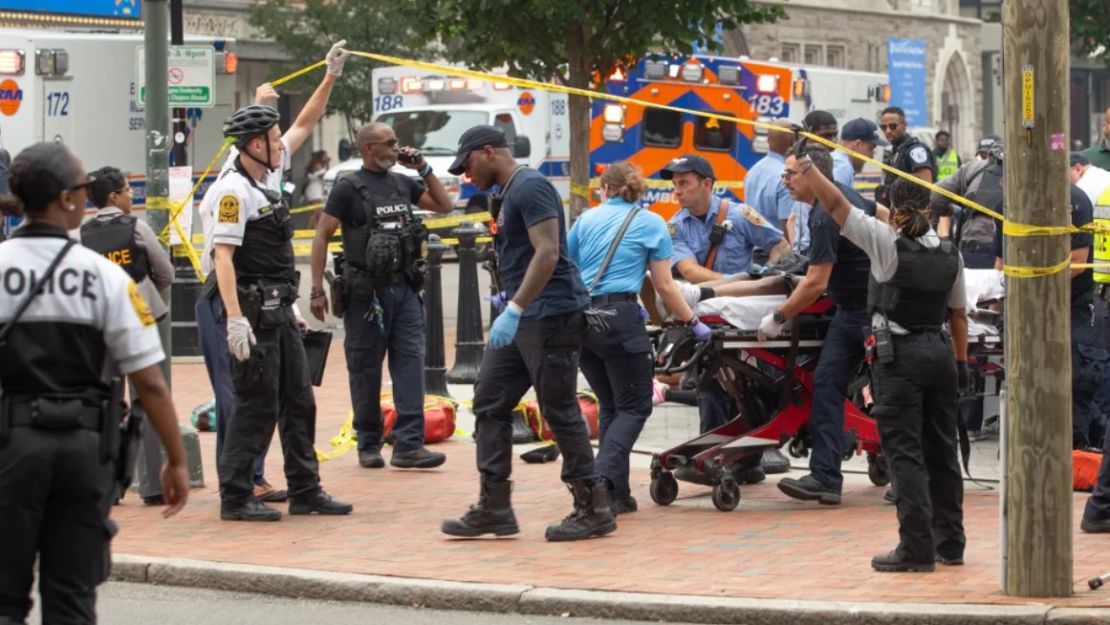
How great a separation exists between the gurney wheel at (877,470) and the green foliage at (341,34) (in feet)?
88.8

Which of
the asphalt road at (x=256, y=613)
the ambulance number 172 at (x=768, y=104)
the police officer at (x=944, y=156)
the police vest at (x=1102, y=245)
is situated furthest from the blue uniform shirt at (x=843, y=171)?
the police officer at (x=944, y=156)

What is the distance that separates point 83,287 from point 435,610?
2.81 metres

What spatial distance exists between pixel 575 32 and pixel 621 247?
10395 millimetres

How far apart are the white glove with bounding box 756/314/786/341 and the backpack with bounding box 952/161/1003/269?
3.32 metres

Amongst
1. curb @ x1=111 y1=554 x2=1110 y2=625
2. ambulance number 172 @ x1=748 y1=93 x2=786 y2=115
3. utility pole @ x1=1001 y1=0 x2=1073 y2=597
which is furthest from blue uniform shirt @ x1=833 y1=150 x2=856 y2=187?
ambulance number 172 @ x1=748 y1=93 x2=786 y2=115

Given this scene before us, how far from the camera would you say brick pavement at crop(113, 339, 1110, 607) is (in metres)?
7.96

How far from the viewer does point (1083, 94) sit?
65688 millimetres

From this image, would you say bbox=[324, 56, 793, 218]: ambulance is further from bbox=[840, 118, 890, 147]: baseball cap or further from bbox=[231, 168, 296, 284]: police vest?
bbox=[231, 168, 296, 284]: police vest

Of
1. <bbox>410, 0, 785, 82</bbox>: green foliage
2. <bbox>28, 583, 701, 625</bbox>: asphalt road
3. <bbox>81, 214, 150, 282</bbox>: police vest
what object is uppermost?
<bbox>410, 0, 785, 82</bbox>: green foliage

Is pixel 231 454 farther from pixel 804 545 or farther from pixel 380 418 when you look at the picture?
pixel 804 545

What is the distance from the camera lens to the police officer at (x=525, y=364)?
8.94 metres

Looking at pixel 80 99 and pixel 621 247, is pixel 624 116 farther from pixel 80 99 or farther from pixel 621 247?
pixel 621 247

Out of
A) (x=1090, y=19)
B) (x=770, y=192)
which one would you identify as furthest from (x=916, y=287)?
(x=1090, y=19)

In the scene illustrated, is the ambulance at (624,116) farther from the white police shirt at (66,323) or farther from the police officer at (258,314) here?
the white police shirt at (66,323)
